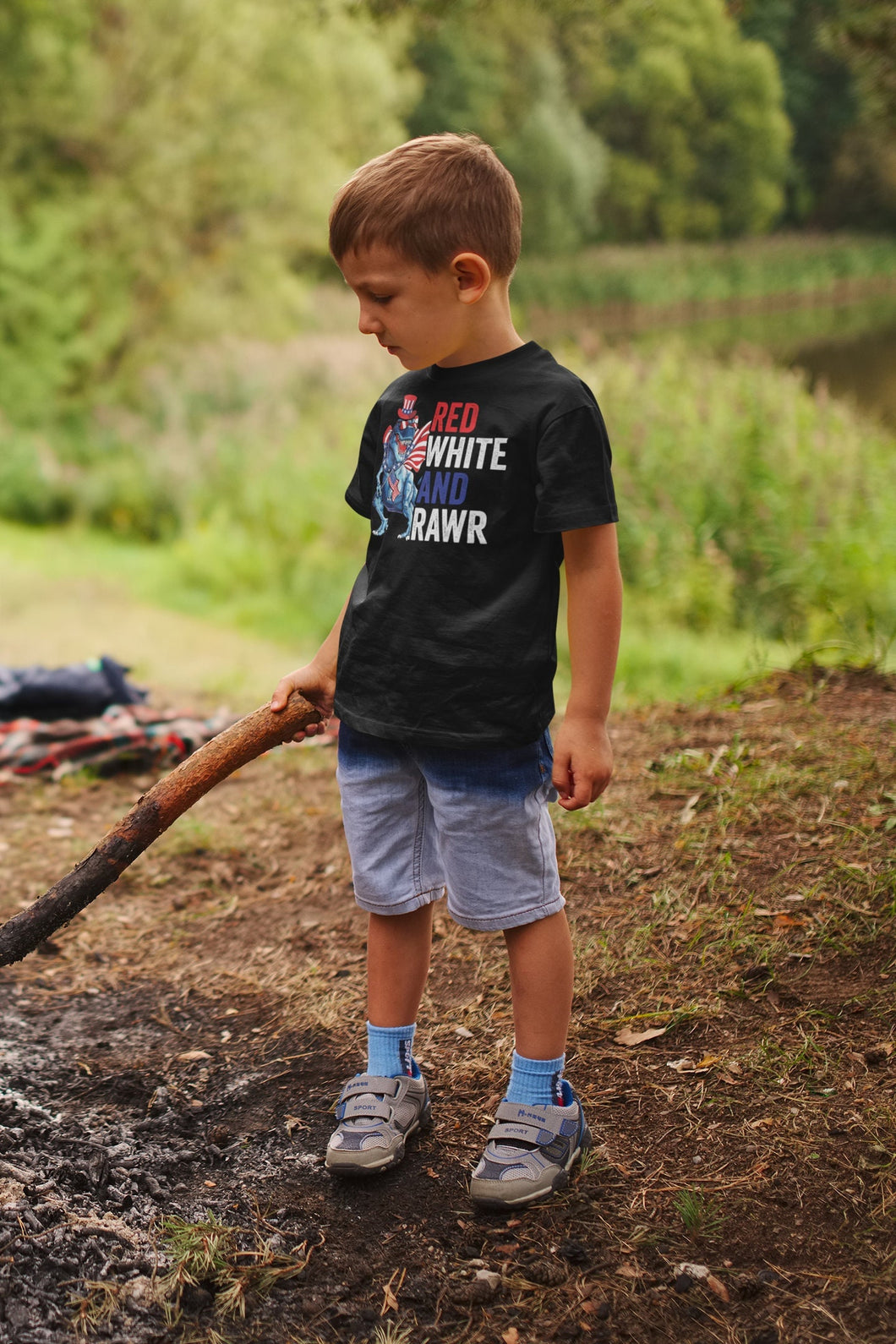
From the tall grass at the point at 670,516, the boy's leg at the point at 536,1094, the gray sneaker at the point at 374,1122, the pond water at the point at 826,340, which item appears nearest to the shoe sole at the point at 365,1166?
the gray sneaker at the point at 374,1122

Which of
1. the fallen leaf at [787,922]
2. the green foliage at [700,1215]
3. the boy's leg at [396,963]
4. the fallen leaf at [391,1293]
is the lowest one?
the fallen leaf at [391,1293]

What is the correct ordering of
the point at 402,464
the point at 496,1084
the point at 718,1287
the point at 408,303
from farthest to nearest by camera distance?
the point at 496,1084 → the point at 402,464 → the point at 408,303 → the point at 718,1287

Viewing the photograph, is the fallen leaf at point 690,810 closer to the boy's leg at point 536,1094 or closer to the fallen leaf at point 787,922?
the fallen leaf at point 787,922

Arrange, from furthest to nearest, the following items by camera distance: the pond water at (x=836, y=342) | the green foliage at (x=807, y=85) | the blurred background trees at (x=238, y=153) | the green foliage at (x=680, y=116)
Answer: the blurred background trees at (x=238, y=153) → the pond water at (x=836, y=342) → the green foliage at (x=680, y=116) → the green foliage at (x=807, y=85)

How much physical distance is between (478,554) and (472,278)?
410 mm

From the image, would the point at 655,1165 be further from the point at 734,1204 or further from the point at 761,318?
the point at 761,318

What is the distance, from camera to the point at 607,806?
3.15 m

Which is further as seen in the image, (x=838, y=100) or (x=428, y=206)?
(x=838, y=100)

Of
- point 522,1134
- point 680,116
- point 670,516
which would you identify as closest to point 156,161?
point 680,116

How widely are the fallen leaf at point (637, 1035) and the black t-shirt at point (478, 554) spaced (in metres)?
0.81

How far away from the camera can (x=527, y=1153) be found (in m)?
1.89

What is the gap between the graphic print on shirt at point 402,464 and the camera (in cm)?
183

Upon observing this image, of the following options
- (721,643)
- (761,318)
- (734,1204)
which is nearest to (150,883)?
(734,1204)

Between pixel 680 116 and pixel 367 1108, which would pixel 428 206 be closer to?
pixel 367 1108
